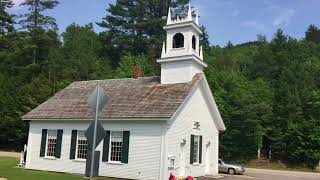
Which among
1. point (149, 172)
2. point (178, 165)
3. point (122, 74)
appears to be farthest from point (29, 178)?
point (122, 74)

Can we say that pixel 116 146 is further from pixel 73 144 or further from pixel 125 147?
pixel 73 144

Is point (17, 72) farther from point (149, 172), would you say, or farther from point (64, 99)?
point (149, 172)

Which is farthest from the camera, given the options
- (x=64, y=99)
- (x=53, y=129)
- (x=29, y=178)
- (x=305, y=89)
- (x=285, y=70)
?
(x=285, y=70)

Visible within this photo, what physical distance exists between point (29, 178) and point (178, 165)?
8476 mm

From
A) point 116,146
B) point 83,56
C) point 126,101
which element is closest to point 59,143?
point 116,146

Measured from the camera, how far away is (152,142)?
24812 mm

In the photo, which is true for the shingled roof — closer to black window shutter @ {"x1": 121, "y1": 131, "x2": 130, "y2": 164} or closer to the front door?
black window shutter @ {"x1": 121, "y1": 131, "x2": 130, "y2": 164}

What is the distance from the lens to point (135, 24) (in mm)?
68188

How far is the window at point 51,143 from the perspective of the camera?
28.8 m

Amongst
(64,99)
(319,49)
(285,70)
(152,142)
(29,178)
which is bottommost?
(29,178)

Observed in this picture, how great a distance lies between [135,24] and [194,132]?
43.0 meters

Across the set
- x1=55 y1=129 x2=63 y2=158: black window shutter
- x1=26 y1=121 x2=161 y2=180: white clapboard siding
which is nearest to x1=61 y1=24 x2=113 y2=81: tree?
x1=55 y1=129 x2=63 y2=158: black window shutter

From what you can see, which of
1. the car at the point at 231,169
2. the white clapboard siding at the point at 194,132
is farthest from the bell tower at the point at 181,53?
the car at the point at 231,169

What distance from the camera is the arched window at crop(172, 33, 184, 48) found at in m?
29.1
